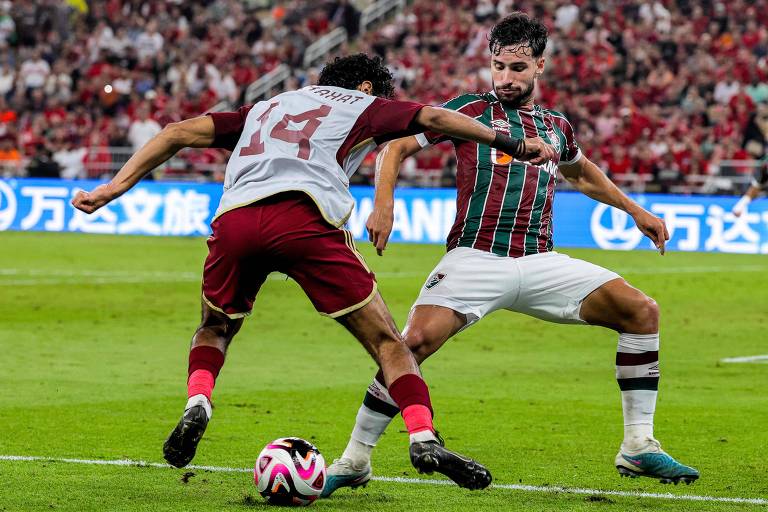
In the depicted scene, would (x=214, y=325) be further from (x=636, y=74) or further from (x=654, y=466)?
(x=636, y=74)

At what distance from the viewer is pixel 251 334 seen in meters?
13.5

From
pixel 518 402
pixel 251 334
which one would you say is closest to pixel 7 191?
pixel 251 334

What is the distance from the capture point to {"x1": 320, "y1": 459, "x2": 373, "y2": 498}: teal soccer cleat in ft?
20.5

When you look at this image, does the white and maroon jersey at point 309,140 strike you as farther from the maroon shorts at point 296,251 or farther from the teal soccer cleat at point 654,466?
the teal soccer cleat at point 654,466

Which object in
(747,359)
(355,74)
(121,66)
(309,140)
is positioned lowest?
(747,359)

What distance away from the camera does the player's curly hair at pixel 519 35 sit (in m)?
6.84

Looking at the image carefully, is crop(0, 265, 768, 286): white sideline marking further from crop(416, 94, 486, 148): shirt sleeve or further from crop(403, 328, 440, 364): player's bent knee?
crop(403, 328, 440, 364): player's bent knee

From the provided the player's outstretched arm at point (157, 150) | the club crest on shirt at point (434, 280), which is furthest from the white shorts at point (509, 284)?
the player's outstretched arm at point (157, 150)

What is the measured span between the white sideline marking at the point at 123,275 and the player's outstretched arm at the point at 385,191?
12.3 metres

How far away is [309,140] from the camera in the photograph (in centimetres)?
597

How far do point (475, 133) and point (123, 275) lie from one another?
46.8ft

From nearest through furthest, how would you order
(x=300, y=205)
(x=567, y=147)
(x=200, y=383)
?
(x=300, y=205)
(x=200, y=383)
(x=567, y=147)

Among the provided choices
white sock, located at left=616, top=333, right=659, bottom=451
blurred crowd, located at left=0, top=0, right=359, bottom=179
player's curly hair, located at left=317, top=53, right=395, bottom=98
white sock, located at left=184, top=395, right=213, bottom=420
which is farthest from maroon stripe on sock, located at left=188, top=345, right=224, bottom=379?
blurred crowd, located at left=0, top=0, right=359, bottom=179

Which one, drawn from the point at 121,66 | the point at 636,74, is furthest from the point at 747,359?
the point at 121,66
